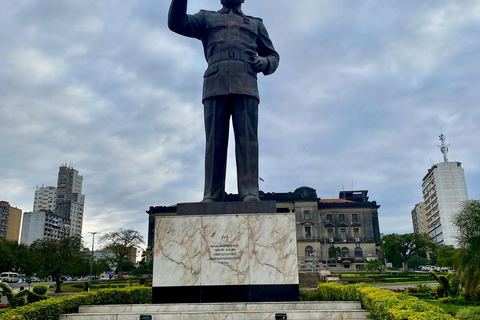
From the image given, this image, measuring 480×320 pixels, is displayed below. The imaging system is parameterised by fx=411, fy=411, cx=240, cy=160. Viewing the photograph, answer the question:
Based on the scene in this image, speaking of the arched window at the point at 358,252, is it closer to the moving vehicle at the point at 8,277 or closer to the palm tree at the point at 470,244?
the moving vehicle at the point at 8,277

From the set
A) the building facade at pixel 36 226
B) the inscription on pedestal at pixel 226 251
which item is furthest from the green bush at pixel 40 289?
the building facade at pixel 36 226

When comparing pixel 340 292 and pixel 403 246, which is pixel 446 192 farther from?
pixel 340 292

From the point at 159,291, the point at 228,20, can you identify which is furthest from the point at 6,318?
the point at 228,20

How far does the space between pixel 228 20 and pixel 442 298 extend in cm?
1139

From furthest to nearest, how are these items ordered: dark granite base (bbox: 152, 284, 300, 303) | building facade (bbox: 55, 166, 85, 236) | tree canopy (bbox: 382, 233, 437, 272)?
building facade (bbox: 55, 166, 85, 236), tree canopy (bbox: 382, 233, 437, 272), dark granite base (bbox: 152, 284, 300, 303)

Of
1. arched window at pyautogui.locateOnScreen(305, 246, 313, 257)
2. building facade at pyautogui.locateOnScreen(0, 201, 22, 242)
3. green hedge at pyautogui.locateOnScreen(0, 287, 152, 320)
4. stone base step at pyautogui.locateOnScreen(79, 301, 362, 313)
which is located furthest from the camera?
building facade at pyautogui.locateOnScreen(0, 201, 22, 242)

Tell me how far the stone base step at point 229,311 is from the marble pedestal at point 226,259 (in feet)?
1.27

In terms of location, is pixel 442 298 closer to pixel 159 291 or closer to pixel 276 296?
pixel 276 296

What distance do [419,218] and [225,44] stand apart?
120 m

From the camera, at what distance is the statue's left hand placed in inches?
346

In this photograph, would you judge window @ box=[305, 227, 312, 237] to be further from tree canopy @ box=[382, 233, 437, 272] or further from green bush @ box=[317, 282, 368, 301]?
green bush @ box=[317, 282, 368, 301]

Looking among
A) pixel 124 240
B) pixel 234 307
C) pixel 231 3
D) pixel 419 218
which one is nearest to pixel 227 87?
pixel 231 3

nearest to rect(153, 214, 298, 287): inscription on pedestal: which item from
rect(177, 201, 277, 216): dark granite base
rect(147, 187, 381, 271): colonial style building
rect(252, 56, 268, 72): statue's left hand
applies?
rect(177, 201, 277, 216): dark granite base

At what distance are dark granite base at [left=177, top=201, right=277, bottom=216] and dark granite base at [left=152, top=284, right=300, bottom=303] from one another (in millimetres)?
1396
